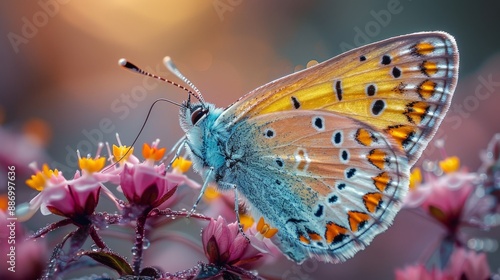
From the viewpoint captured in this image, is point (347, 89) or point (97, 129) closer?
point (347, 89)

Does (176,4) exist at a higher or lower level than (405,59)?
higher

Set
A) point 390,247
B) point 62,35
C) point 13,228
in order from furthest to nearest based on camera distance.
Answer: point 62,35, point 390,247, point 13,228

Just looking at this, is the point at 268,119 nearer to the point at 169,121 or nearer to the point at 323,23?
the point at 169,121

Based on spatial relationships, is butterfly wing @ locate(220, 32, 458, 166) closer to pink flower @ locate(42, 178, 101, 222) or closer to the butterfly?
the butterfly

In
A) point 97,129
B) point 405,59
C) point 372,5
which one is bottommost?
point 97,129

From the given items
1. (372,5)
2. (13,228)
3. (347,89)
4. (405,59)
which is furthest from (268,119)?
(372,5)

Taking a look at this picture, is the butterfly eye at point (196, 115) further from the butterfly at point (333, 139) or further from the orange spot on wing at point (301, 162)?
the orange spot on wing at point (301, 162)
